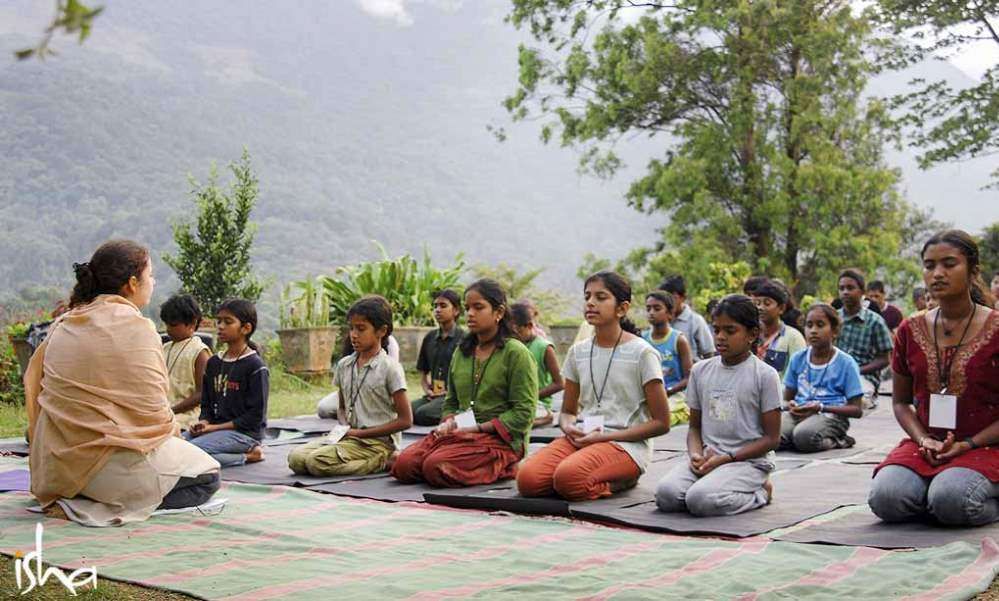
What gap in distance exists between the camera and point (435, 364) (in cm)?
786

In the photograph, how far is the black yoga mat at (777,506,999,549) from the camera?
3.60 m

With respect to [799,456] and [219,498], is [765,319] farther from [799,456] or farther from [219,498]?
[219,498]

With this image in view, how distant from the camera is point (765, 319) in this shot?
22.5 feet

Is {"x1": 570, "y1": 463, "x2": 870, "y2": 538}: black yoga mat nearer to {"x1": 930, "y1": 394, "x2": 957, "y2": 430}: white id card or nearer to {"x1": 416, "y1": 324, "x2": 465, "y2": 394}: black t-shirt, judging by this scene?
{"x1": 930, "y1": 394, "x2": 957, "y2": 430}: white id card

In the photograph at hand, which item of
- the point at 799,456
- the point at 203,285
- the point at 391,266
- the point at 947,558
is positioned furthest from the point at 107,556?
the point at 391,266

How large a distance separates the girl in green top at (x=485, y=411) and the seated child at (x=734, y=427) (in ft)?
3.40

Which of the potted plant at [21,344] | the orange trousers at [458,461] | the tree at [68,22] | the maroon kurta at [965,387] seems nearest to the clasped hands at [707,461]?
the maroon kurta at [965,387]

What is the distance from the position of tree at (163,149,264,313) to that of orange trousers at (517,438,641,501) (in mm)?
8223

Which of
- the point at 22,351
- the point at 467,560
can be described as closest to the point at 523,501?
the point at 467,560

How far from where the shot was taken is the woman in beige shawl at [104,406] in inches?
155

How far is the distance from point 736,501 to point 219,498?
2.35 m

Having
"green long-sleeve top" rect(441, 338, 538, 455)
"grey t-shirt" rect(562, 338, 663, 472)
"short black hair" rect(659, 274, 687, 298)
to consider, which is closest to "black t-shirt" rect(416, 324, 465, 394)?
"short black hair" rect(659, 274, 687, 298)

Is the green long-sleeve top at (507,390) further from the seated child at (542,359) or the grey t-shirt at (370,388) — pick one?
the seated child at (542,359)

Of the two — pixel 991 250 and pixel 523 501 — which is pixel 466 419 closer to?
pixel 523 501
